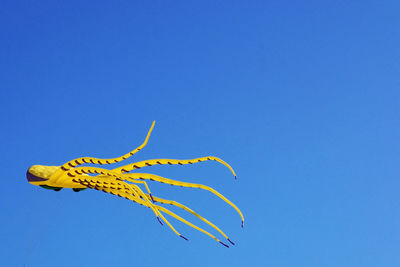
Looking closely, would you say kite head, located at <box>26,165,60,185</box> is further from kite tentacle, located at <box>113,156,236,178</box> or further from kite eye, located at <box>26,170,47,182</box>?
kite tentacle, located at <box>113,156,236,178</box>

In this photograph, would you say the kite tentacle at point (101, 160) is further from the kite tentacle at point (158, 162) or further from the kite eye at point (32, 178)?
the kite eye at point (32, 178)

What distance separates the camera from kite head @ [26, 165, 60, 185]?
10.7 m

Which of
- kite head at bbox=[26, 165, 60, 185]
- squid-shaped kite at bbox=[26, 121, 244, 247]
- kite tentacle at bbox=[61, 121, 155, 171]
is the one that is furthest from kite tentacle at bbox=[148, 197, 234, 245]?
kite head at bbox=[26, 165, 60, 185]

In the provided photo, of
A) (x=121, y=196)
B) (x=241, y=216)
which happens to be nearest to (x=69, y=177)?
(x=121, y=196)

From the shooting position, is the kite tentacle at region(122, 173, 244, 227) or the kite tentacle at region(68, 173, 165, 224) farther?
the kite tentacle at region(68, 173, 165, 224)

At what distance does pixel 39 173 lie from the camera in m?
10.8

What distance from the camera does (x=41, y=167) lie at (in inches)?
427

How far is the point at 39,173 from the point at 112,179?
2092 mm

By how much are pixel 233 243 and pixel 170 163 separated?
2.45m

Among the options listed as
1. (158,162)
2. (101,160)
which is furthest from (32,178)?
(158,162)

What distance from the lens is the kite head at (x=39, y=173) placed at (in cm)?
1069

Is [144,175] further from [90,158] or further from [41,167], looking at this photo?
[41,167]

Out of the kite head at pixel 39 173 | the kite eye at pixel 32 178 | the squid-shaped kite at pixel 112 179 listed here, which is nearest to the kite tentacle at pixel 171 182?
the squid-shaped kite at pixel 112 179

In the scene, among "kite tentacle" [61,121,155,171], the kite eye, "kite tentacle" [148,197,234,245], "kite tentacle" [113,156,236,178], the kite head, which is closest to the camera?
"kite tentacle" [148,197,234,245]
